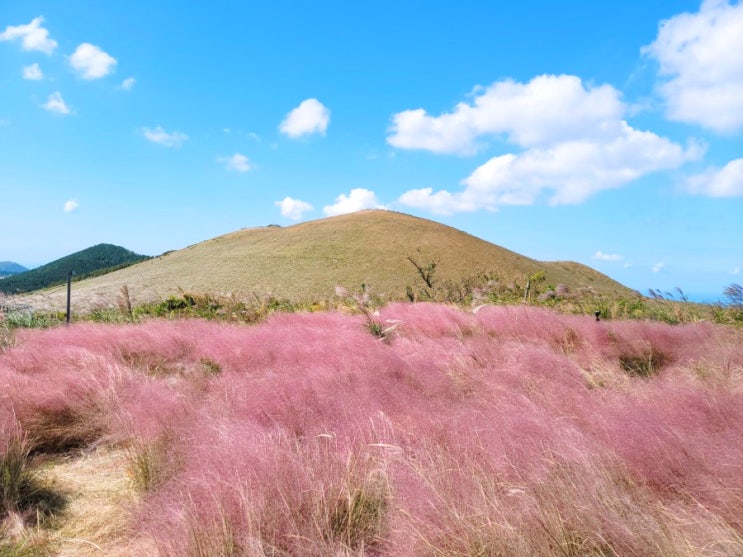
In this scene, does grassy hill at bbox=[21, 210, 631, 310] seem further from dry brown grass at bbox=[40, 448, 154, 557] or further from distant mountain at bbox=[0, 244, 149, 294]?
distant mountain at bbox=[0, 244, 149, 294]

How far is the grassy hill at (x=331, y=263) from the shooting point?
1555 inches

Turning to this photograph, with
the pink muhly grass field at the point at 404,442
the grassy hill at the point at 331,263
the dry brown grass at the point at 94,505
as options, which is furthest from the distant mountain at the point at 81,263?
the dry brown grass at the point at 94,505

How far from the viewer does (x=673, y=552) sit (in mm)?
1745

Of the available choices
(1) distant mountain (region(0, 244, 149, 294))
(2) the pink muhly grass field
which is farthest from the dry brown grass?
(1) distant mountain (region(0, 244, 149, 294))

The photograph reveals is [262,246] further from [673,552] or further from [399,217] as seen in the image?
[673,552]

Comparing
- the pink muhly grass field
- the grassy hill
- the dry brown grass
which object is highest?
the grassy hill

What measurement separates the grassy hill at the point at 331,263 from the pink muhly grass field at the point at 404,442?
28.6 m

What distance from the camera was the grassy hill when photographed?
3950 centimetres

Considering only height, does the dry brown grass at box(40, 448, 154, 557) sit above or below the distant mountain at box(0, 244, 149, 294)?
below

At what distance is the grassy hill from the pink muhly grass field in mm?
28637

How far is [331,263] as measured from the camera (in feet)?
155

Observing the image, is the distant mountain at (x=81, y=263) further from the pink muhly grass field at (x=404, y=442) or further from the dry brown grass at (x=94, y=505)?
the dry brown grass at (x=94, y=505)

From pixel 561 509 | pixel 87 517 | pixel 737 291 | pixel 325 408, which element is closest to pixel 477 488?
pixel 561 509

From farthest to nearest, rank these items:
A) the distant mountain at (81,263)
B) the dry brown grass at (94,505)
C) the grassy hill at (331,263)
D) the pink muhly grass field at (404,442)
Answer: the distant mountain at (81,263) → the grassy hill at (331,263) → the dry brown grass at (94,505) → the pink muhly grass field at (404,442)
